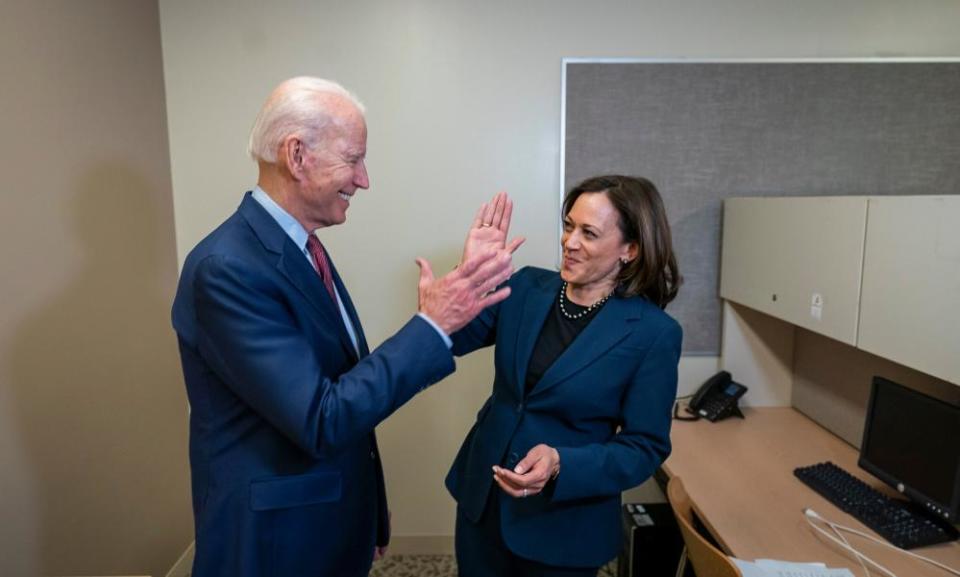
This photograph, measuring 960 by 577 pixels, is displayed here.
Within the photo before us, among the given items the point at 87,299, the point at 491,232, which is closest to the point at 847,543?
the point at 491,232

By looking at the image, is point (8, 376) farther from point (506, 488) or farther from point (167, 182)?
point (506, 488)

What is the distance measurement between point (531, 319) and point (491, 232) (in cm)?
31

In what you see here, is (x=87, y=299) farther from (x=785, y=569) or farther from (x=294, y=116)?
(x=785, y=569)

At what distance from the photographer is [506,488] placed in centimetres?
117

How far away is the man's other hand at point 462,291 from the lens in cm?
103

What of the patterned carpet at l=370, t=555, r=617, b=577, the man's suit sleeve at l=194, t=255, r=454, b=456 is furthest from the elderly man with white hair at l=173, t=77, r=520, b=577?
the patterned carpet at l=370, t=555, r=617, b=577

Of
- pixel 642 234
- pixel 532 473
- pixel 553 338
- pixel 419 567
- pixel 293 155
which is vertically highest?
pixel 293 155

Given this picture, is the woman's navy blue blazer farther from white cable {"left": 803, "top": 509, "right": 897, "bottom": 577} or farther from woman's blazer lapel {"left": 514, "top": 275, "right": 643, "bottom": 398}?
white cable {"left": 803, "top": 509, "right": 897, "bottom": 577}

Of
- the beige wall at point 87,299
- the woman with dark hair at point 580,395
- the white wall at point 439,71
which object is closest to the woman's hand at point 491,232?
the woman with dark hair at point 580,395

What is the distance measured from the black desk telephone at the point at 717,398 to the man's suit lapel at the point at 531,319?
1220 mm

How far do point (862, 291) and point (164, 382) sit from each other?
2.53 m

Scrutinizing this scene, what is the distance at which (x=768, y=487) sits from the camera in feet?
5.83

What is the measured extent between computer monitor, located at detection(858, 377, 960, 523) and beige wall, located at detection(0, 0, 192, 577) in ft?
8.24

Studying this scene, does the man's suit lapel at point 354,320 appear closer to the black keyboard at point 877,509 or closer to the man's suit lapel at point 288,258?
the man's suit lapel at point 288,258
